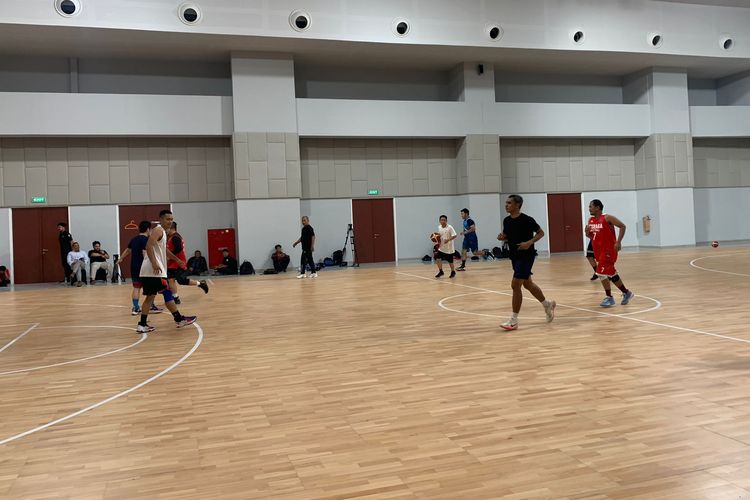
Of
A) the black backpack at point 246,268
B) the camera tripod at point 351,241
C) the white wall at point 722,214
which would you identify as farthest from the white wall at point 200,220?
the white wall at point 722,214

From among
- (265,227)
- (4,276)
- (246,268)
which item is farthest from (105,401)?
(4,276)

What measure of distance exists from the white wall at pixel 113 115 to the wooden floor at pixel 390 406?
475 inches

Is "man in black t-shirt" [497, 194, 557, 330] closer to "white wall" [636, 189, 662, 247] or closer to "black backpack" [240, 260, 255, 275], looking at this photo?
"black backpack" [240, 260, 255, 275]

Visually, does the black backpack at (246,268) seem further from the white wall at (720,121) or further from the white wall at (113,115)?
the white wall at (720,121)

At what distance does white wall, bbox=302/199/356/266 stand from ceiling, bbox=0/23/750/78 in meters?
5.13

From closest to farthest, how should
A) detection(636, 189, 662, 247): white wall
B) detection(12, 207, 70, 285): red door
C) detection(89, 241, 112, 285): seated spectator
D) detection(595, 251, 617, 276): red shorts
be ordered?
1. detection(595, 251, 617, 276): red shorts
2. detection(89, 241, 112, 285): seated spectator
3. detection(12, 207, 70, 285): red door
4. detection(636, 189, 662, 247): white wall

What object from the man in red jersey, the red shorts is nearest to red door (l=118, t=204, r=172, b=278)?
the man in red jersey

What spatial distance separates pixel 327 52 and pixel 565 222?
39.2 ft

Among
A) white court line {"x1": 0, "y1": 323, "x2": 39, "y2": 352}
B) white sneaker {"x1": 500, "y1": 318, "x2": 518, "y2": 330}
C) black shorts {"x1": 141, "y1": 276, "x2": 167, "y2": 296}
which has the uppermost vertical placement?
black shorts {"x1": 141, "y1": 276, "x2": 167, "y2": 296}

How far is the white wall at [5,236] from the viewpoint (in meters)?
20.3

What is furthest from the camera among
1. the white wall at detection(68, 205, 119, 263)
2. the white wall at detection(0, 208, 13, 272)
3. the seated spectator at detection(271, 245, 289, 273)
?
the seated spectator at detection(271, 245, 289, 273)

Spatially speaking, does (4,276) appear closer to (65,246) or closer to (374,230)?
(65,246)

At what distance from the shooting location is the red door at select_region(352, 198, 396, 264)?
2367 centimetres

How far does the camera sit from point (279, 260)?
2123cm
